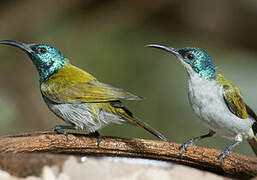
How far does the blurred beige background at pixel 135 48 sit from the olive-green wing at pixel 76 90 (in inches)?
103

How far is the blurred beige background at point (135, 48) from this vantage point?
6445 mm

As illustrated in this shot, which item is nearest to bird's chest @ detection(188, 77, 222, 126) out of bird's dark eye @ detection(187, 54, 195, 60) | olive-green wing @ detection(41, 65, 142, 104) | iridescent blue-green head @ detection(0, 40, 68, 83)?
bird's dark eye @ detection(187, 54, 195, 60)

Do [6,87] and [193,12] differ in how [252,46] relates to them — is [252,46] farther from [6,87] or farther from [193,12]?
[6,87]

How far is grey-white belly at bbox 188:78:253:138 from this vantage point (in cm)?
349

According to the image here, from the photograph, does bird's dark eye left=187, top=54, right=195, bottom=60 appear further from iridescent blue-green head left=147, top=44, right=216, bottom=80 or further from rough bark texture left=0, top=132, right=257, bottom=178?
rough bark texture left=0, top=132, right=257, bottom=178

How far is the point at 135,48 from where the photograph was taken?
26.1 ft

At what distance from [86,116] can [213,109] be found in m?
0.98

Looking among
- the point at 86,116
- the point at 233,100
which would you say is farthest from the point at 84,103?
the point at 233,100

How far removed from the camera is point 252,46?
6387 millimetres

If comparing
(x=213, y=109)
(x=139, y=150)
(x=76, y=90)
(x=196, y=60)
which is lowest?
(x=139, y=150)

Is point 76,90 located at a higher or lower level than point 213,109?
higher

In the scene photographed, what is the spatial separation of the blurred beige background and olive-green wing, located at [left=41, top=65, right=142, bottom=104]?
2.62 metres

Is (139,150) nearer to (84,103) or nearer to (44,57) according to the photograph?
(84,103)

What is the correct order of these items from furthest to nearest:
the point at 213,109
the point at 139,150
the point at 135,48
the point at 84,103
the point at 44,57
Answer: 1. the point at 135,48
2. the point at 44,57
3. the point at 84,103
4. the point at 213,109
5. the point at 139,150
